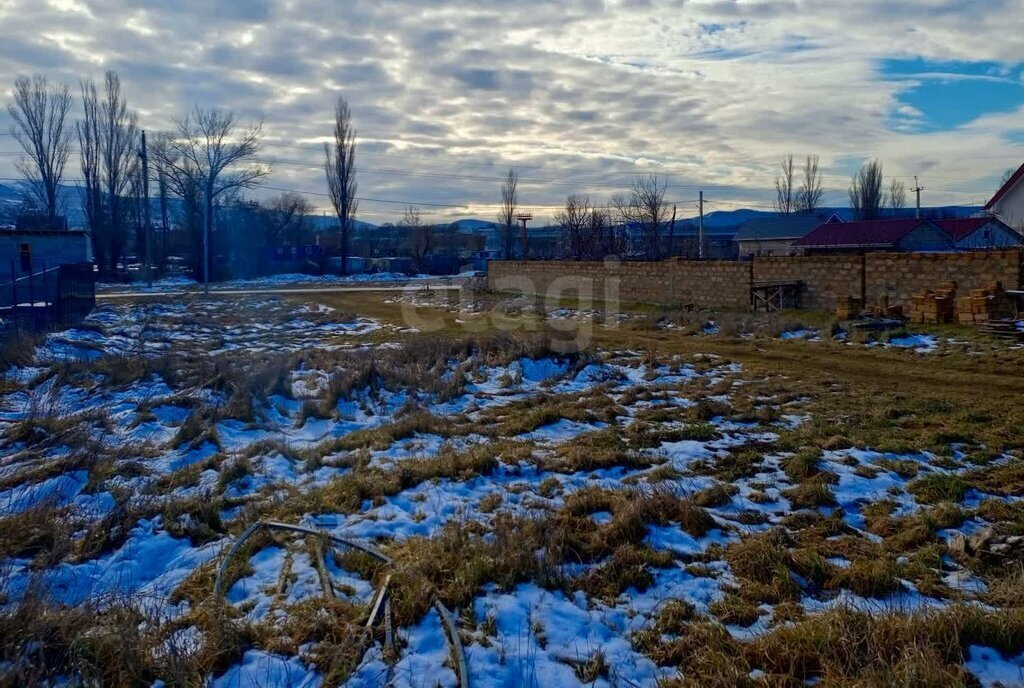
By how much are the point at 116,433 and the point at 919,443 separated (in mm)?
8841

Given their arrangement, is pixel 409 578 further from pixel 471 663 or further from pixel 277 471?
pixel 277 471

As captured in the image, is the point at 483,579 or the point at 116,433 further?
the point at 116,433

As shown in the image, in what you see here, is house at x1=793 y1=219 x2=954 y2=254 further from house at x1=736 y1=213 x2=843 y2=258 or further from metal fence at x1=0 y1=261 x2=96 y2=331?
metal fence at x1=0 y1=261 x2=96 y2=331

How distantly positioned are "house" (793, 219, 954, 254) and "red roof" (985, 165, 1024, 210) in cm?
264

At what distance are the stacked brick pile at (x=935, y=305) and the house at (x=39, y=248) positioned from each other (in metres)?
32.0

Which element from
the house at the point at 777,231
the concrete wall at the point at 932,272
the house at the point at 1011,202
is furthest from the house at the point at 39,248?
the house at the point at 1011,202

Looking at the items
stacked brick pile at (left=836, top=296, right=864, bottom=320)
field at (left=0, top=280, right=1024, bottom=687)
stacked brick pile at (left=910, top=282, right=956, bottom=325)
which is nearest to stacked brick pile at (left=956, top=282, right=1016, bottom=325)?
stacked brick pile at (left=910, top=282, right=956, bottom=325)

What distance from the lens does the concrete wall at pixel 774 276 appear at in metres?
16.8

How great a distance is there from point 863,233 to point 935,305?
A: 94.0 ft

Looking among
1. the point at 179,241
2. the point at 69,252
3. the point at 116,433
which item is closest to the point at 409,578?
the point at 116,433

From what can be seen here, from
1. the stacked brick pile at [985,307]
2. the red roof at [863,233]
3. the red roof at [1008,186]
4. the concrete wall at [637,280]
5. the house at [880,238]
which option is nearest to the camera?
the stacked brick pile at [985,307]

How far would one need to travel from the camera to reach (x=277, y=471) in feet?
24.1

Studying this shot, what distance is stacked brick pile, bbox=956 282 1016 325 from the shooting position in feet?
50.3

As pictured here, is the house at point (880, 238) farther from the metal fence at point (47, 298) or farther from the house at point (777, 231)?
the metal fence at point (47, 298)
